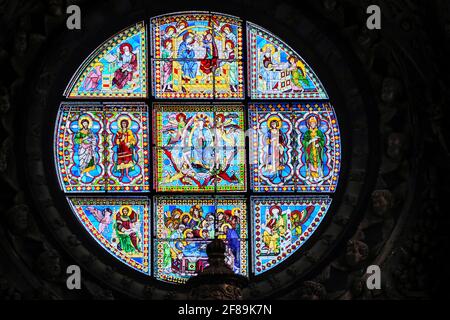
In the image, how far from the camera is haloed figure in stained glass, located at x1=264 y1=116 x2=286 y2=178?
16.8 m

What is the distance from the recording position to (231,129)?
16.9 m

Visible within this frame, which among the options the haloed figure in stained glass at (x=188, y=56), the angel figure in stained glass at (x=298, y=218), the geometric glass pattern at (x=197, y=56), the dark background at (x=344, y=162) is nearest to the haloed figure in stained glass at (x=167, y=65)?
the geometric glass pattern at (x=197, y=56)

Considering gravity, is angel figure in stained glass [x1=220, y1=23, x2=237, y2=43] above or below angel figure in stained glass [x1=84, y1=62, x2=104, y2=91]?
above

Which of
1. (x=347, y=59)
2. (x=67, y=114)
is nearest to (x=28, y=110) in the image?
(x=67, y=114)

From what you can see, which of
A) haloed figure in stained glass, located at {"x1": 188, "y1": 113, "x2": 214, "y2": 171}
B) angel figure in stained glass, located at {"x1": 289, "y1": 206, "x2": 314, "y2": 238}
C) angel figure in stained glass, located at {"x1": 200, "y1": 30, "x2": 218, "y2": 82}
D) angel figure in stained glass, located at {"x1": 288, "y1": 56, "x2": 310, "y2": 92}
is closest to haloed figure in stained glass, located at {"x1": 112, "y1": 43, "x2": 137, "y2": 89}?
angel figure in stained glass, located at {"x1": 200, "y1": 30, "x2": 218, "y2": 82}

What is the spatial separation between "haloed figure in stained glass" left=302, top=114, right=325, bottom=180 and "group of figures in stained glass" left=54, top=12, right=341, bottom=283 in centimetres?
1

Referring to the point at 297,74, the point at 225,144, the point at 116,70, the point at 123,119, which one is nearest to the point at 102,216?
the point at 123,119

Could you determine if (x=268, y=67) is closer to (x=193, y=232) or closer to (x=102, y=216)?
(x=193, y=232)

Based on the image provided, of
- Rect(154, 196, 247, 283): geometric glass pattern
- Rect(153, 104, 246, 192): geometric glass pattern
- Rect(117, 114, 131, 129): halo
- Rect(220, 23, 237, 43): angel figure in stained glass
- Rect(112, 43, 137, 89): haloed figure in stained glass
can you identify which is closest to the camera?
Rect(154, 196, 247, 283): geometric glass pattern

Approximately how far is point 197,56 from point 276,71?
86 centimetres

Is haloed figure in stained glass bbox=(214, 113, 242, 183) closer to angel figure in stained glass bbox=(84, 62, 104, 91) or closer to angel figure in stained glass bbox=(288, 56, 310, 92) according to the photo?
angel figure in stained glass bbox=(288, 56, 310, 92)

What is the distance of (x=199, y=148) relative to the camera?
16.8 meters

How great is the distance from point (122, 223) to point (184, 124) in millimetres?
1240
